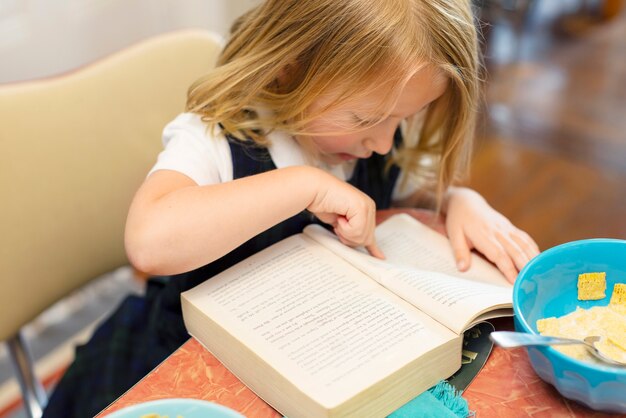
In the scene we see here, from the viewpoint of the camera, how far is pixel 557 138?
2.31 m

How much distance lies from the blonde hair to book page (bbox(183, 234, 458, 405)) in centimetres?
19

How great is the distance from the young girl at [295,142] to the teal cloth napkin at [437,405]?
200 mm

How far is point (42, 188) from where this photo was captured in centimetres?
90

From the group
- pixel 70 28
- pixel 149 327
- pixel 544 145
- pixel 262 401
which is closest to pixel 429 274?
pixel 262 401

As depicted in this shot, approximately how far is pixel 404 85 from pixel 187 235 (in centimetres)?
29

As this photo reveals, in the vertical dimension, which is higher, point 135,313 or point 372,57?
point 372,57

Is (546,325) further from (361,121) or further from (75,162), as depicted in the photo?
(75,162)

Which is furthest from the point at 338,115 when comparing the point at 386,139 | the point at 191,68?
the point at 191,68

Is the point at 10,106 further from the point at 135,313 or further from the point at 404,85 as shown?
the point at 404,85

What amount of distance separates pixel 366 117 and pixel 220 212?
0.67ft

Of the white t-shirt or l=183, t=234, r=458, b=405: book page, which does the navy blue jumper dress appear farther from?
l=183, t=234, r=458, b=405: book page

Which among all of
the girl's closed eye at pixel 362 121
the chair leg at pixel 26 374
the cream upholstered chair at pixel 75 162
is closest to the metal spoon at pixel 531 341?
the girl's closed eye at pixel 362 121

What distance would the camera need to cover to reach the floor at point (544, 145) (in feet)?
5.41

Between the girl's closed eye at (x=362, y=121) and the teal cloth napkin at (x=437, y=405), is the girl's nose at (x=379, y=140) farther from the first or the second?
the teal cloth napkin at (x=437, y=405)
